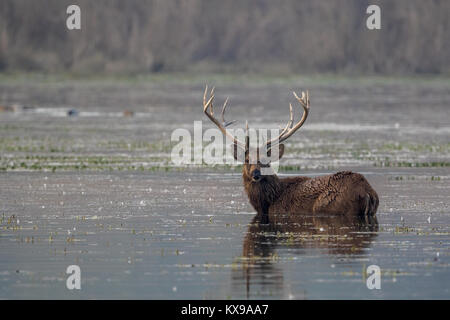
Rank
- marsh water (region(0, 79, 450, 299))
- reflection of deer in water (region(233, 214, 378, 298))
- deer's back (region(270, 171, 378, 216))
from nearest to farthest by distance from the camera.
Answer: marsh water (region(0, 79, 450, 299)) → reflection of deer in water (region(233, 214, 378, 298)) → deer's back (region(270, 171, 378, 216))

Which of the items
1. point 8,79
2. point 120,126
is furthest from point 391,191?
point 8,79

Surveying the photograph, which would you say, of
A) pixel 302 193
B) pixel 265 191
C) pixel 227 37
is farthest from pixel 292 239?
pixel 227 37

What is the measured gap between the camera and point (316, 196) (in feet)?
61.0

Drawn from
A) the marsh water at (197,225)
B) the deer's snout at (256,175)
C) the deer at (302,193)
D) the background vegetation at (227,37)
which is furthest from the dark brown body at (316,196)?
the background vegetation at (227,37)

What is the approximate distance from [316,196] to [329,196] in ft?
1.13

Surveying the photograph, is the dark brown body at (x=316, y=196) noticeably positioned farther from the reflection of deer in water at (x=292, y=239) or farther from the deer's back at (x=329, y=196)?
the reflection of deer in water at (x=292, y=239)

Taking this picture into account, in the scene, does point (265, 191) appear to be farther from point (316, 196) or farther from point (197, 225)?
point (197, 225)

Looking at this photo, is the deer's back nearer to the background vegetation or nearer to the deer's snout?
the deer's snout

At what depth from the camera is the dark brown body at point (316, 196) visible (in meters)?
18.0

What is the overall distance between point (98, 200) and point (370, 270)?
8087 mm

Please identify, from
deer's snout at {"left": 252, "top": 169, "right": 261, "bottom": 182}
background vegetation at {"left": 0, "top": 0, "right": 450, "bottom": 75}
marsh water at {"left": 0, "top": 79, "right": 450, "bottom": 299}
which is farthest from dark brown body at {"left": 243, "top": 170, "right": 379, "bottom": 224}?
background vegetation at {"left": 0, "top": 0, "right": 450, "bottom": 75}

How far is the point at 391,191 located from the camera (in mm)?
22156

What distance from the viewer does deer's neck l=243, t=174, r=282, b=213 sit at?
19.0m
